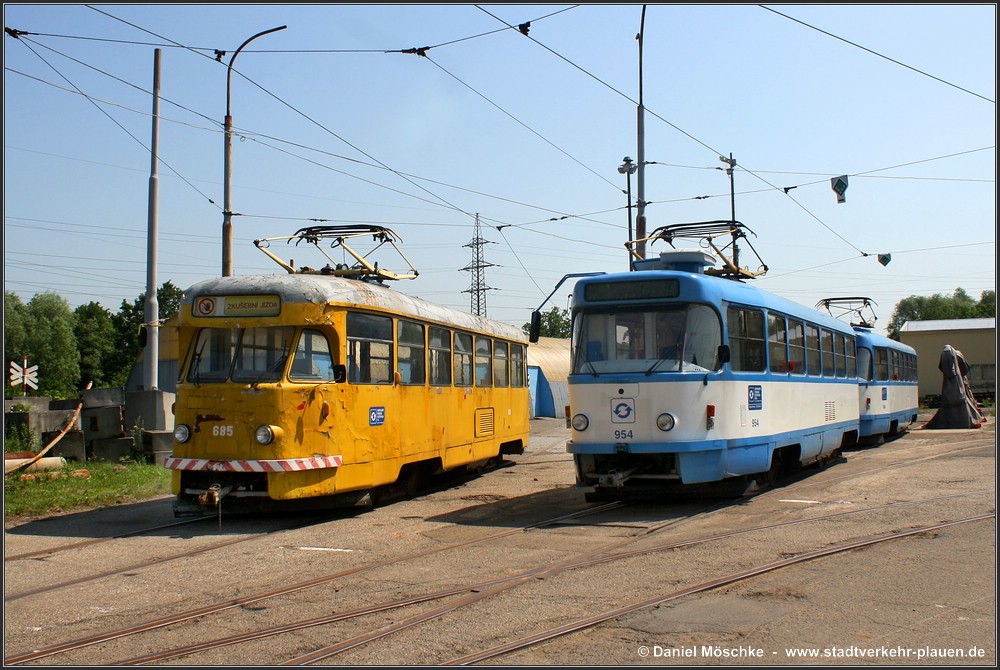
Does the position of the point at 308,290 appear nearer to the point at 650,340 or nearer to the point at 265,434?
the point at 265,434

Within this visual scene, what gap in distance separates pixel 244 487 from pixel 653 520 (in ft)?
15.7

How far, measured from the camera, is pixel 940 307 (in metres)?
131

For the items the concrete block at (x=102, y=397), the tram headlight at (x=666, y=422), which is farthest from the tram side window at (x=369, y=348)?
the concrete block at (x=102, y=397)

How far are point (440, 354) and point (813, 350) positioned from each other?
251 inches

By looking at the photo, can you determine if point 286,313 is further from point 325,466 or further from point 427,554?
point 427,554

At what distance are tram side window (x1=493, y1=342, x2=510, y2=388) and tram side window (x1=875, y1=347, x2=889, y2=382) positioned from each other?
9.64 meters

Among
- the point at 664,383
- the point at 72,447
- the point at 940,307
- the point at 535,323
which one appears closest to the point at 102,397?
the point at 72,447

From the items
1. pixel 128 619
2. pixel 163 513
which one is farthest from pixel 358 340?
pixel 128 619

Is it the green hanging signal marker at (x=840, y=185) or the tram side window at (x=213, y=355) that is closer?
the tram side window at (x=213, y=355)

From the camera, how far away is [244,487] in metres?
10.7

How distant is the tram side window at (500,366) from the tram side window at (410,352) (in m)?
3.90

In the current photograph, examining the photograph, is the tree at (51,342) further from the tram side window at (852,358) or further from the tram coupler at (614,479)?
the tram coupler at (614,479)

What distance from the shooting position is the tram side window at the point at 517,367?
59.9 feet

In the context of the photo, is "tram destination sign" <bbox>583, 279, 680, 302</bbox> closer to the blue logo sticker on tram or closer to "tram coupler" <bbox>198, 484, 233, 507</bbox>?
the blue logo sticker on tram
